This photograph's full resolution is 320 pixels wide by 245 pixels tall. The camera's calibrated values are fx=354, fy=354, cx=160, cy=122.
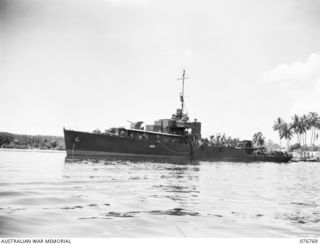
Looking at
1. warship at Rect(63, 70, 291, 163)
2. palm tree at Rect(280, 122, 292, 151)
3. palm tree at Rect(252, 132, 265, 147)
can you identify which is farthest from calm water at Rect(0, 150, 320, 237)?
palm tree at Rect(252, 132, 265, 147)

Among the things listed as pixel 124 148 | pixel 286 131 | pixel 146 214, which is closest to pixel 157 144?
pixel 124 148

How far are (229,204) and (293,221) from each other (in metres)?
2.35

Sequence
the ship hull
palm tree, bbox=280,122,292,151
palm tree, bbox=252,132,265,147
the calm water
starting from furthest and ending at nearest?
1. palm tree, bbox=252,132,265,147
2. palm tree, bbox=280,122,292,151
3. the ship hull
4. the calm water

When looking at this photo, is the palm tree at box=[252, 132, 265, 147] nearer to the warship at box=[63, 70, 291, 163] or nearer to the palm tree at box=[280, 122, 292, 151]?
the palm tree at box=[280, 122, 292, 151]

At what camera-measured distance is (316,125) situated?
3428 inches

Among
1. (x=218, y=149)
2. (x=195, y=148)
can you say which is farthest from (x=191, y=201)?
(x=218, y=149)

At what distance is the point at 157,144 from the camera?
4472 cm

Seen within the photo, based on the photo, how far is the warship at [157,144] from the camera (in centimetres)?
4056

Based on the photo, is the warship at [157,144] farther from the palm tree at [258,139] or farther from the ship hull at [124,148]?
the palm tree at [258,139]

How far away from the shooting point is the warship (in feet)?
133

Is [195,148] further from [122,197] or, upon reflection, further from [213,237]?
[213,237]

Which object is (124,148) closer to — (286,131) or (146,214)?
(146,214)

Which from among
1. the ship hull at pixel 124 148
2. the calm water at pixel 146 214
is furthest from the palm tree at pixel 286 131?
the calm water at pixel 146 214

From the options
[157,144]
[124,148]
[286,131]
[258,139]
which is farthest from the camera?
[258,139]
